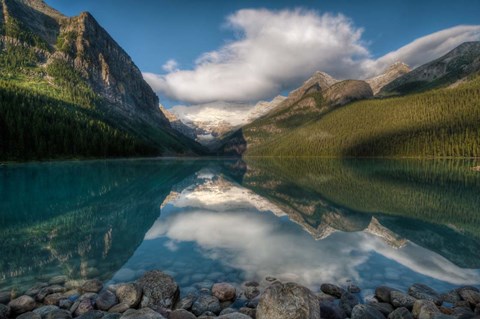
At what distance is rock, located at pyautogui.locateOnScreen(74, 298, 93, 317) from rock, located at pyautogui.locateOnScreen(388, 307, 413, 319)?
11.4 m

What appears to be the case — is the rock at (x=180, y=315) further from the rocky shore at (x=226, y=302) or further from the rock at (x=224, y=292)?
the rock at (x=224, y=292)

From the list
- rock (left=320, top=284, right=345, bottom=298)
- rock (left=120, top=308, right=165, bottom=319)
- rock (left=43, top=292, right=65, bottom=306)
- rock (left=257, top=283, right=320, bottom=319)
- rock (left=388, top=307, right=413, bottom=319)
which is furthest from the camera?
rock (left=320, top=284, right=345, bottom=298)

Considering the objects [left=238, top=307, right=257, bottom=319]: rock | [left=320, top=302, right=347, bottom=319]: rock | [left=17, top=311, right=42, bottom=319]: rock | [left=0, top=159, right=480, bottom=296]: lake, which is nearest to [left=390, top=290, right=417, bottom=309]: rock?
[left=0, top=159, right=480, bottom=296]: lake

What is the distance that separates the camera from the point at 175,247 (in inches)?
810

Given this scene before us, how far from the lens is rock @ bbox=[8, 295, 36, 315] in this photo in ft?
38.1

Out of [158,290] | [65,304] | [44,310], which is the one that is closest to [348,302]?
[158,290]

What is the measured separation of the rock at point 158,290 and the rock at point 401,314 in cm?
853

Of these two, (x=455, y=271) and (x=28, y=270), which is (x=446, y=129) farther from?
(x=28, y=270)

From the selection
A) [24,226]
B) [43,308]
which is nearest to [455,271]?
[43,308]

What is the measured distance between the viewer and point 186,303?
1217cm

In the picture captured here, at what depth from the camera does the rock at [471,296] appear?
12423mm

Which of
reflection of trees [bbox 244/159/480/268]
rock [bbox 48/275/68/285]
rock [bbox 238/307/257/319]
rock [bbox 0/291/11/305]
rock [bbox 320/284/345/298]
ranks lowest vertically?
reflection of trees [bbox 244/159/480/268]

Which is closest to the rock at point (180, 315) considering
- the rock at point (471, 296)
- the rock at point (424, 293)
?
the rock at point (424, 293)

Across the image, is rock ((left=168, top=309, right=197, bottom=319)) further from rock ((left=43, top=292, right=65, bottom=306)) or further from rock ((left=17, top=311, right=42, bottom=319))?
rock ((left=43, top=292, right=65, bottom=306))
